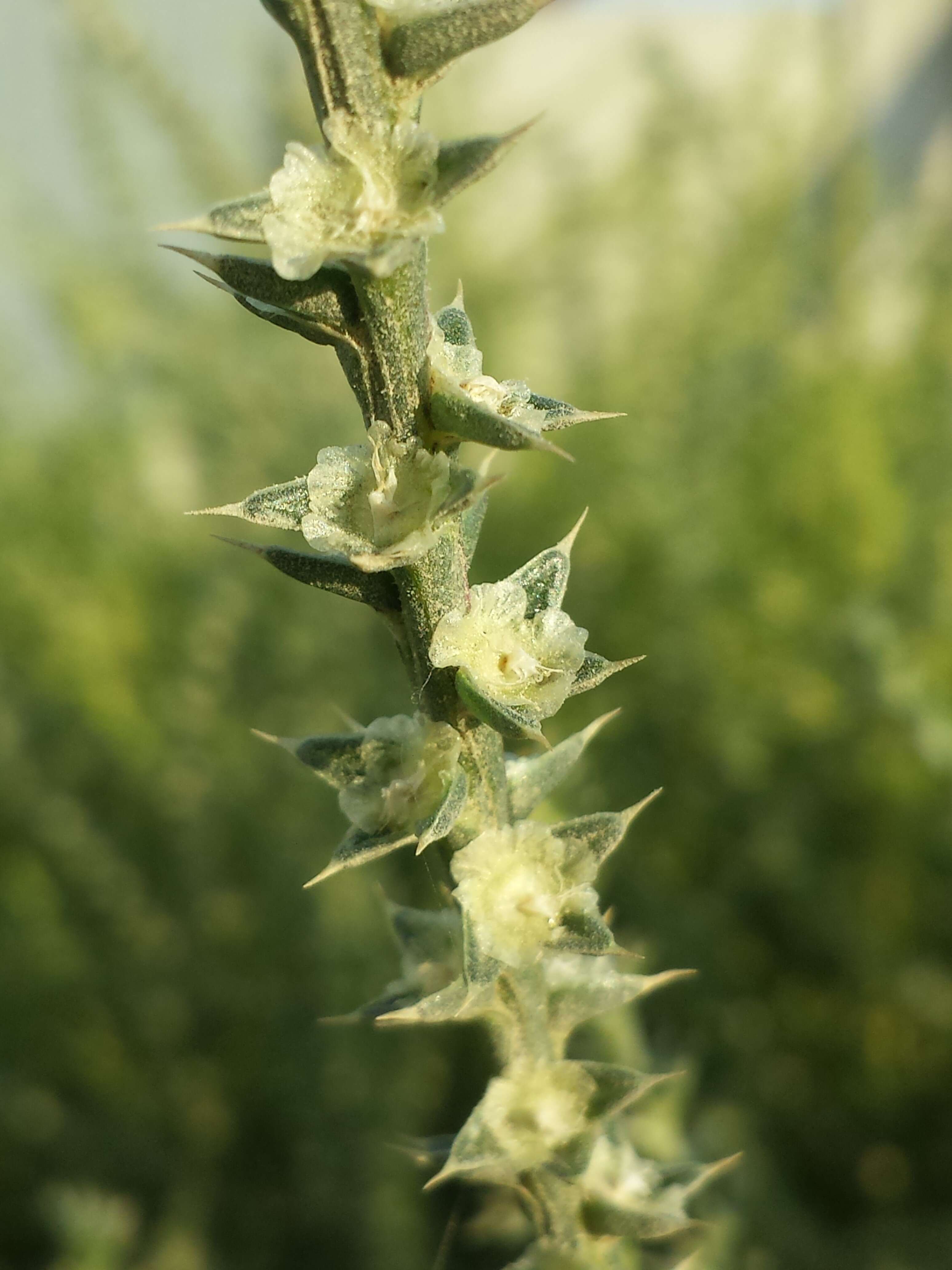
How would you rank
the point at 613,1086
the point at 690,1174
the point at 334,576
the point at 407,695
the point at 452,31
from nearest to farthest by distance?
the point at 452,31 → the point at 334,576 → the point at 613,1086 → the point at 690,1174 → the point at 407,695

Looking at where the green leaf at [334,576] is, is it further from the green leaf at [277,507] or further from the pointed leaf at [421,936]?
the pointed leaf at [421,936]

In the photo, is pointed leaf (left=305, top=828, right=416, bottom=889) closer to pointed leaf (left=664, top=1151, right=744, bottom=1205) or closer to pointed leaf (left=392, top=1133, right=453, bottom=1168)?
pointed leaf (left=392, top=1133, right=453, bottom=1168)

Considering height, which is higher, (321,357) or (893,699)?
(321,357)

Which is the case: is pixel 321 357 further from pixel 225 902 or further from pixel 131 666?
pixel 225 902

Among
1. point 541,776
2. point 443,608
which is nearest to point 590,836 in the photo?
point 541,776

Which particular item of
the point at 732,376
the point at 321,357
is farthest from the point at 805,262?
the point at 321,357

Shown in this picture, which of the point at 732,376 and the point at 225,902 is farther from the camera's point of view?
the point at 732,376

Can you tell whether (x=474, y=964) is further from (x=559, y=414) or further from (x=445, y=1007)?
(x=559, y=414)
